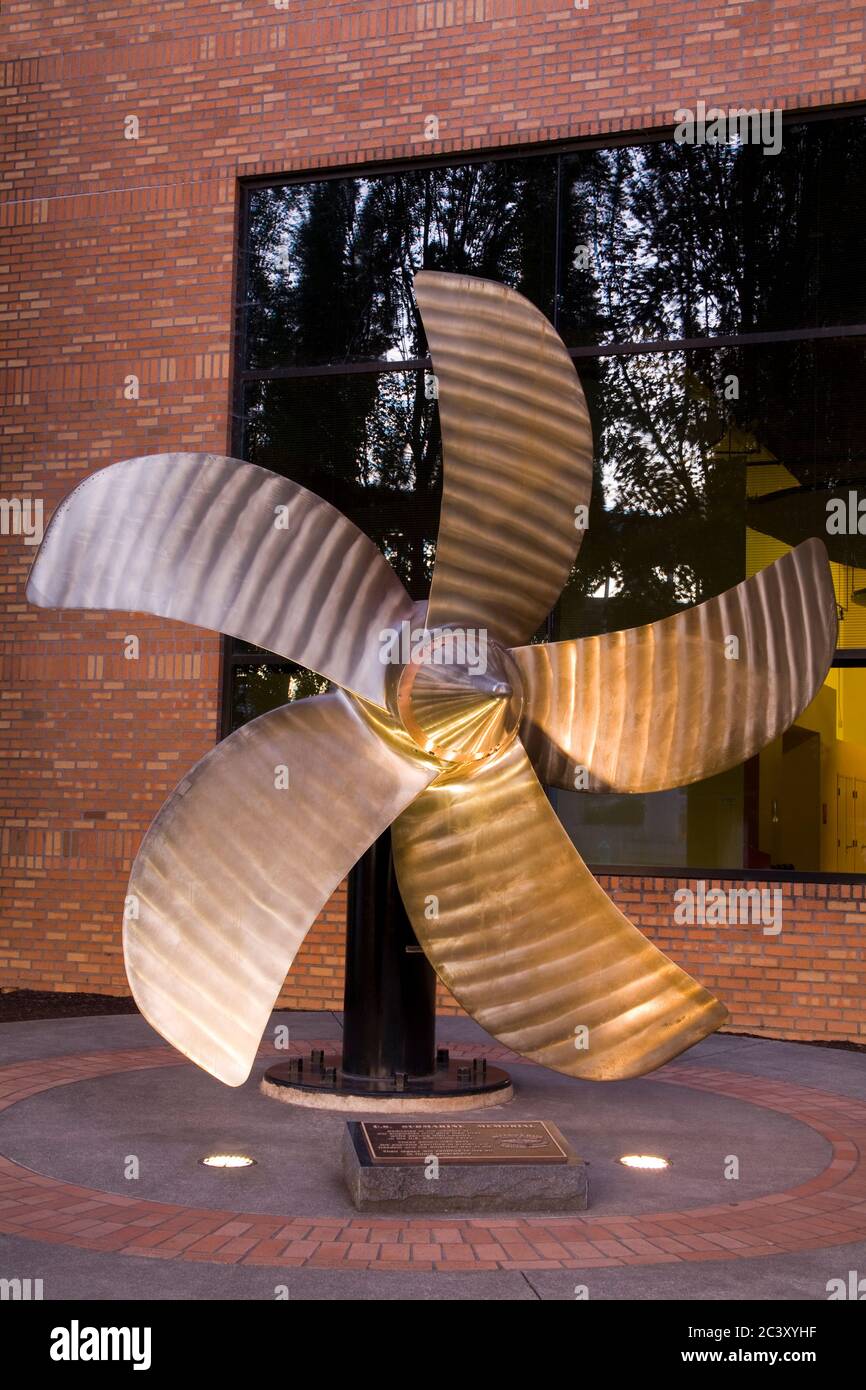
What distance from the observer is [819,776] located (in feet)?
30.5

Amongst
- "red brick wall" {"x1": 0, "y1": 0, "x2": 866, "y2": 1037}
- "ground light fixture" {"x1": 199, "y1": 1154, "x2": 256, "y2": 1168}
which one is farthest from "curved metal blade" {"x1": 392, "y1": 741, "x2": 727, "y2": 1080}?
"red brick wall" {"x1": 0, "y1": 0, "x2": 866, "y2": 1037}

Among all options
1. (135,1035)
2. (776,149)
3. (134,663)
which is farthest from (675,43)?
(135,1035)

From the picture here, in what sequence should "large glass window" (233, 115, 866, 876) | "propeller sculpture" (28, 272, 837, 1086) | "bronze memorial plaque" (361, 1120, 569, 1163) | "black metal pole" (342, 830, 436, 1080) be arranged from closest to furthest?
"bronze memorial plaque" (361, 1120, 569, 1163)
"propeller sculpture" (28, 272, 837, 1086)
"black metal pole" (342, 830, 436, 1080)
"large glass window" (233, 115, 866, 876)

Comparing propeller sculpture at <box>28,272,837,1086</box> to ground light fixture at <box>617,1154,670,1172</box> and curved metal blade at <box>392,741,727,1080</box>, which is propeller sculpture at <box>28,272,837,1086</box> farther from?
ground light fixture at <box>617,1154,670,1172</box>

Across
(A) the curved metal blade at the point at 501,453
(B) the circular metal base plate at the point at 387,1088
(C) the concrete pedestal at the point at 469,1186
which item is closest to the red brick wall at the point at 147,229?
(B) the circular metal base plate at the point at 387,1088

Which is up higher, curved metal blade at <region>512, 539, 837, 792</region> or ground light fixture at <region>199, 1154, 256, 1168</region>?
curved metal blade at <region>512, 539, 837, 792</region>

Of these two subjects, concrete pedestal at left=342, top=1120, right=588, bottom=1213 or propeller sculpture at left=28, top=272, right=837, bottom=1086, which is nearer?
concrete pedestal at left=342, top=1120, right=588, bottom=1213

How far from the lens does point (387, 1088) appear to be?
615cm

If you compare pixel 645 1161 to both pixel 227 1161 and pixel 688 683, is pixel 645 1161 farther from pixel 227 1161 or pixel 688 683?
pixel 688 683

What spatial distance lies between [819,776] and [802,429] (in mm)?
2218

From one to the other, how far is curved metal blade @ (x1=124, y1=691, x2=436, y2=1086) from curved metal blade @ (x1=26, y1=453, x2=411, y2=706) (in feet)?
1.04

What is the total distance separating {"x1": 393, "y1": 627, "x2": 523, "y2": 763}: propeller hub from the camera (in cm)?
538

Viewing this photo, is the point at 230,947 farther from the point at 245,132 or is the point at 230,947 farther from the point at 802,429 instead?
the point at 245,132

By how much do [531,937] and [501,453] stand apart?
181 cm
